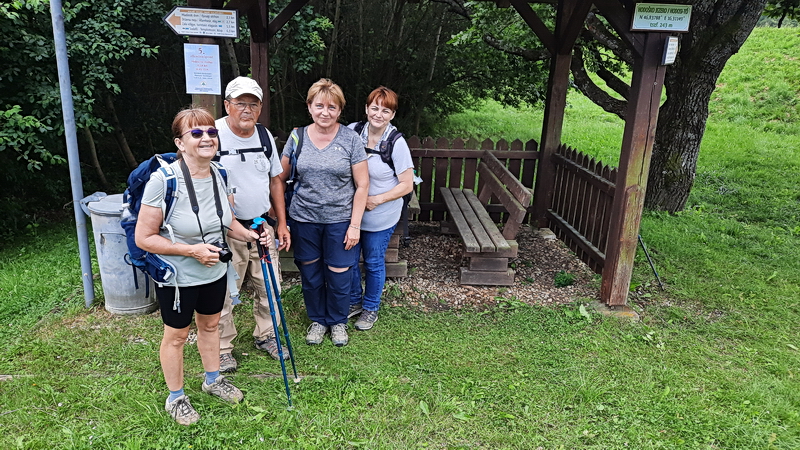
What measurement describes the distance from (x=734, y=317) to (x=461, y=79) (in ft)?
23.8

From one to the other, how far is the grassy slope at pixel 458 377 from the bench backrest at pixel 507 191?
2.59ft

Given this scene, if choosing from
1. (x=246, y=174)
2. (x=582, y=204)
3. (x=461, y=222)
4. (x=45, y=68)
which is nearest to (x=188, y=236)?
(x=246, y=174)

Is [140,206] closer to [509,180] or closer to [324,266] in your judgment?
[324,266]

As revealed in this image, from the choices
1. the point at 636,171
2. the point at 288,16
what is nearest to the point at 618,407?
the point at 636,171

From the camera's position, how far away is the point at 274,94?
987 centimetres

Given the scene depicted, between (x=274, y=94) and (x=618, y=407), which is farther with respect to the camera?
(x=274, y=94)

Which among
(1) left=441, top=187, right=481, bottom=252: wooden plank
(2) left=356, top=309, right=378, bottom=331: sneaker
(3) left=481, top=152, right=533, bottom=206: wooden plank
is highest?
(3) left=481, top=152, right=533, bottom=206: wooden plank

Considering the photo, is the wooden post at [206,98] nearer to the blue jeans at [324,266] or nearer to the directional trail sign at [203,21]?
the directional trail sign at [203,21]

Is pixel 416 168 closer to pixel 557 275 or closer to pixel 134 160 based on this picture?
pixel 557 275

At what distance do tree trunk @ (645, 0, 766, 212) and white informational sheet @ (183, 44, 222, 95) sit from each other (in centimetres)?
599

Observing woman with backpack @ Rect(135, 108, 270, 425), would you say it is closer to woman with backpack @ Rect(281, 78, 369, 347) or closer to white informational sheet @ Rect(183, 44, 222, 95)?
woman with backpack @ Rect(281, 78, 369, 347)

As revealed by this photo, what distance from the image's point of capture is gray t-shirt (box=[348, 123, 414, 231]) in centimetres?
381

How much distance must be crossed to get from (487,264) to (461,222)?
24.9 inches

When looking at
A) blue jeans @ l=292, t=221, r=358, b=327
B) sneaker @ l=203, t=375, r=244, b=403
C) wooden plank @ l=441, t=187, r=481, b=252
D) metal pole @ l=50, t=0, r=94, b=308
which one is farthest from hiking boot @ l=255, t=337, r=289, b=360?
wooden plank @ l=441, t=187, r=481, b=252
